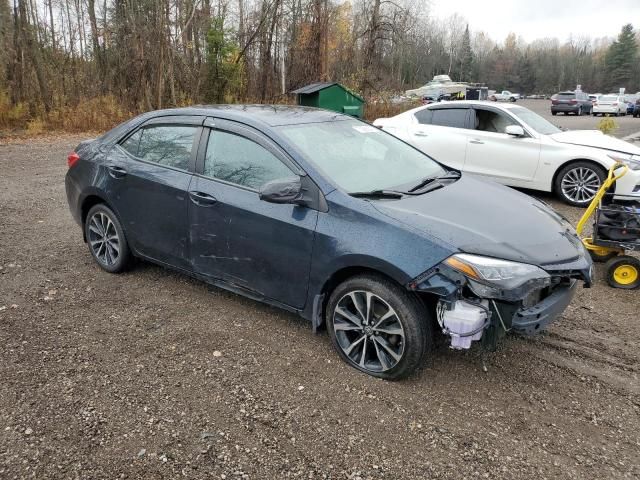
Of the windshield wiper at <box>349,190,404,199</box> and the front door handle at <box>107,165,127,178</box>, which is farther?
the front door handle at <box>107,165,127,178</box>

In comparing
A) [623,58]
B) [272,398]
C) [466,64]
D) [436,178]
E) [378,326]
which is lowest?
[272,398]

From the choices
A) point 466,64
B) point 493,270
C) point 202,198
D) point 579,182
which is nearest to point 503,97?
point 466,64

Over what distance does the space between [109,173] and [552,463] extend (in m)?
4.00

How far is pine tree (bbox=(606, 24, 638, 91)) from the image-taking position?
81.1m

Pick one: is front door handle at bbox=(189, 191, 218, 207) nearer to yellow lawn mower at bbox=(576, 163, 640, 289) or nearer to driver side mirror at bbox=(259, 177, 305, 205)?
driver side mirror at bbox=(259, 177, 305, 205)

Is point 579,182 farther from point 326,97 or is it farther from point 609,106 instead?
point 609,106

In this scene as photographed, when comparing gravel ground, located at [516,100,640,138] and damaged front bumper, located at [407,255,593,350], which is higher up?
gravel ground, located at [516,100,640,138]

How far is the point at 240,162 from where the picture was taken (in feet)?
12.3

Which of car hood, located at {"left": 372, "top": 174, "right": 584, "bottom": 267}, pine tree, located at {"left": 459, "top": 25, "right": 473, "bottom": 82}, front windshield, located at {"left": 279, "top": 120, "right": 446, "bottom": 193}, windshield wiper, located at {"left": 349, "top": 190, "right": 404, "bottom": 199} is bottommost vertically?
car hood, located at {"left": 372, "top": 174, "right": 584, "bottom": 267}

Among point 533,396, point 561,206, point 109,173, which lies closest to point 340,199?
point 533,396

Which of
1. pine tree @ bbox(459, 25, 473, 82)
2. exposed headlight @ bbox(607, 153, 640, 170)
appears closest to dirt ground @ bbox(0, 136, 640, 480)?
exposed headlight @ bbox(607, 153, 640, 170)

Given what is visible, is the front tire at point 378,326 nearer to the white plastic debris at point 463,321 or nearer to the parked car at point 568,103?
the white plastic debris at point 463,321

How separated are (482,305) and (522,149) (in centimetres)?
570

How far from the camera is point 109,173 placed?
4508mm
